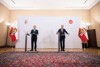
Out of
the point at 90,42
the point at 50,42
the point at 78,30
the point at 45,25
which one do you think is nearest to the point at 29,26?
A: the point at 45,25

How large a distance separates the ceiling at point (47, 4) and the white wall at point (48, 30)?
1.06m

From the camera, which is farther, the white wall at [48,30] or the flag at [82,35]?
the white wall at [48,30]

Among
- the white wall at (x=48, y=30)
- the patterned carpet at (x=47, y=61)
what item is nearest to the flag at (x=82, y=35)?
the white wall at (x=48, y=30)

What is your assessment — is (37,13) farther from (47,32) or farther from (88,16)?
(88,16)

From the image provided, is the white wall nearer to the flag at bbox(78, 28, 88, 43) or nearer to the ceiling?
the flag at bbox(78, 28, 88, 43)

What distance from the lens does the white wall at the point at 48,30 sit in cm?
796

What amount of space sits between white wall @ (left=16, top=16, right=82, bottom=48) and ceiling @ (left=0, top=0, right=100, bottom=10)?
3.48 ft

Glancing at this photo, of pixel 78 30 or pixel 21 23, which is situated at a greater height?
pixel 21 23

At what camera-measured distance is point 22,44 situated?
7.92 meters

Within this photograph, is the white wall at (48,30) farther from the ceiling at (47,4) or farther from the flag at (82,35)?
the ceiling at (47,4)

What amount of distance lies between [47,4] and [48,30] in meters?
1.86

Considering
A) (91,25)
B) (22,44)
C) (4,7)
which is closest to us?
(22,44)

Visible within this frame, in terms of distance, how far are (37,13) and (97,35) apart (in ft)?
15.2

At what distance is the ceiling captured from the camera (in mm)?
7987
